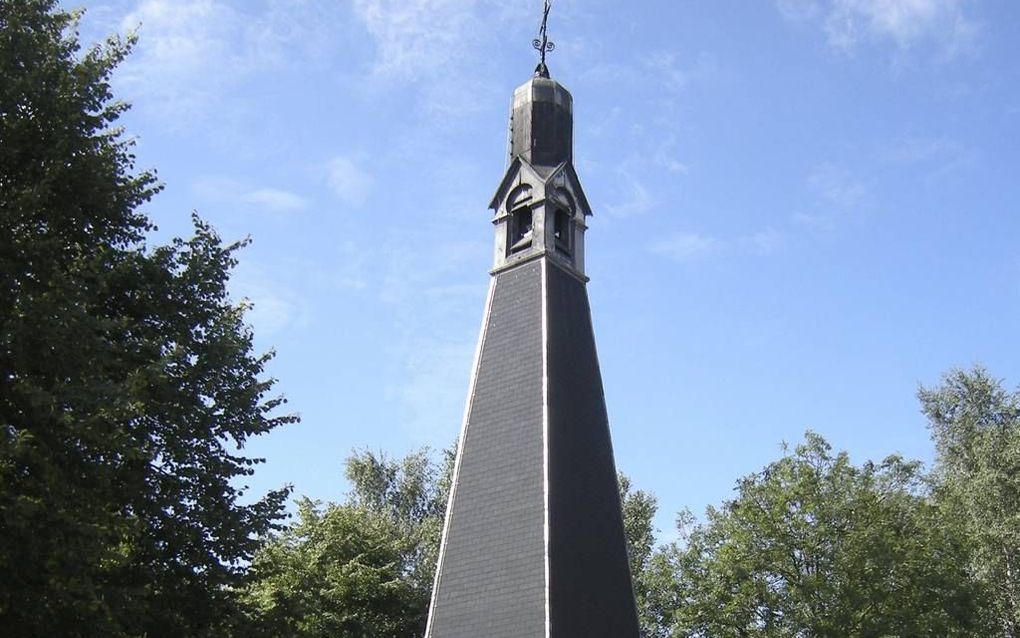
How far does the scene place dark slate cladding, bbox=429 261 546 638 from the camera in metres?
18.1

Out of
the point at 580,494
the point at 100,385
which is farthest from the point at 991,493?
the point at 100,385

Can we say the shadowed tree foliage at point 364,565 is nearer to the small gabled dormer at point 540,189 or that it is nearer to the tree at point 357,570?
the tree at point 357,570

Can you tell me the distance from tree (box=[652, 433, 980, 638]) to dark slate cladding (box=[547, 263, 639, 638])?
6.36m

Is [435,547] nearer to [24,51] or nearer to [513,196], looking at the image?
[513,196]

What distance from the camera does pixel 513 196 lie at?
942 inches

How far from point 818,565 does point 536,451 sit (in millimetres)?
9203

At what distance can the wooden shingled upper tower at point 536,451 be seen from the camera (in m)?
18.3

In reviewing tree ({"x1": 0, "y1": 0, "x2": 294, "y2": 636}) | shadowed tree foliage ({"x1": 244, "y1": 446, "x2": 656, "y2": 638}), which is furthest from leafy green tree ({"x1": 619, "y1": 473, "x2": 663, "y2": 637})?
tree ({"x1": 0, "y1": 0, "x2": 294, "y2": 636})

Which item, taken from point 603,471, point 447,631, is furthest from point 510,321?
point 447,631

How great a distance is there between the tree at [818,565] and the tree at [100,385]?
569 inches

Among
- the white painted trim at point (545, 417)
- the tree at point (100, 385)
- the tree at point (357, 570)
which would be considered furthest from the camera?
the tree at point (357, 570)

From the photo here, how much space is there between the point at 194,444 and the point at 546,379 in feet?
27.4

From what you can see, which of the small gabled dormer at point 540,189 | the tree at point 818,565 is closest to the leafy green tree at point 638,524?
the tree at point 818,565

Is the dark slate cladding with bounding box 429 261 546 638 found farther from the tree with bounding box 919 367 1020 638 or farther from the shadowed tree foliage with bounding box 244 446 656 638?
the tree with bounding box 919 367 1020 638
